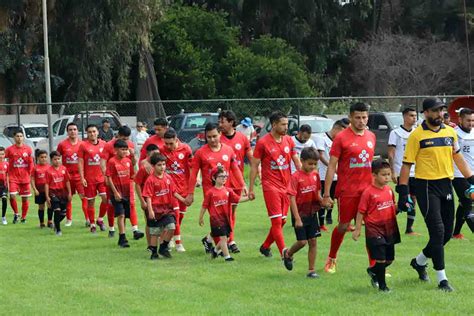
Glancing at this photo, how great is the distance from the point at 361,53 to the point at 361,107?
48.4m

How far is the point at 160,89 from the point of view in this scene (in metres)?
51.5

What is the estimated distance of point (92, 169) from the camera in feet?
60.9

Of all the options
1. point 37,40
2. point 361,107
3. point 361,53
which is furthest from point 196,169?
point 361,53

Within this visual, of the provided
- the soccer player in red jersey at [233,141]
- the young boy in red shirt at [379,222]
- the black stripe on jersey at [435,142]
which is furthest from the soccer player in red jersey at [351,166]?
the soccer player in red jersey at [233,141]

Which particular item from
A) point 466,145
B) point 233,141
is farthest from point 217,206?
point 466,145

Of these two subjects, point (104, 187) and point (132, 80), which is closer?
point (104, 187)

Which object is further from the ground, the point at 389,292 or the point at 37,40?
the point at 37,40

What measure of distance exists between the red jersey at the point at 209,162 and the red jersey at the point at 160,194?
339 millimetres

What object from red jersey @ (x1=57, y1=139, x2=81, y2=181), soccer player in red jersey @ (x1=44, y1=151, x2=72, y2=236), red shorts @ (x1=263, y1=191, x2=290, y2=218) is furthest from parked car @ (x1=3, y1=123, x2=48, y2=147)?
red shorts @ (x1=263, y1=191, x2=290, y2=218)

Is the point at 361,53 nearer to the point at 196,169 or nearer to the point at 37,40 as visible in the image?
the point at 37,40

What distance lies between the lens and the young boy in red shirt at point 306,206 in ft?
39.9

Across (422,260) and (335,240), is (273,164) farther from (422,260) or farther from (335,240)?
(422,260)

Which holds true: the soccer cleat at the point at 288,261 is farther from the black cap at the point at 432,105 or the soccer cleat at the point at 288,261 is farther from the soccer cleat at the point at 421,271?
the black cap at the point at 432,105

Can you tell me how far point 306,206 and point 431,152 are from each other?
1.93 metres
